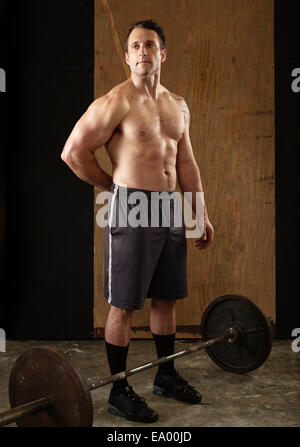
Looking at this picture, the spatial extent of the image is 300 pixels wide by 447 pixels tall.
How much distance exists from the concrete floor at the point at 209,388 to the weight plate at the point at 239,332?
9 centimetres

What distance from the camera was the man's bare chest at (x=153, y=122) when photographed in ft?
6.60

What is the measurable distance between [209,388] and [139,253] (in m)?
0.84

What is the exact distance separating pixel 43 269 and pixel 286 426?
1819 millimetres

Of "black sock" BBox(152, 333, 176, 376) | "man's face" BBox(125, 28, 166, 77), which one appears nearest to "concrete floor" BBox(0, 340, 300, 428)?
"black sock" BBox(152, 333, 176, 376)

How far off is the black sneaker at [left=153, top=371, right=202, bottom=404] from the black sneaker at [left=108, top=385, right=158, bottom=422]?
8.4 inches

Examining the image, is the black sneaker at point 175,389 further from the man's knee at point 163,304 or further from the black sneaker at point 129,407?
the man's knee at point 163,304

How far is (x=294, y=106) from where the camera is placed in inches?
117

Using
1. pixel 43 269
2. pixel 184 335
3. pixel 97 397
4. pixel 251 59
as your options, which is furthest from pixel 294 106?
pixel 97 397

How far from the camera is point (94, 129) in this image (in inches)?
78.5

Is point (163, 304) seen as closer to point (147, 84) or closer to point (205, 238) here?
point (205, 238)
